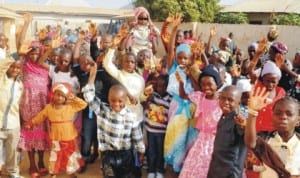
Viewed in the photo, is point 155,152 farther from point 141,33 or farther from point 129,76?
point 141,33

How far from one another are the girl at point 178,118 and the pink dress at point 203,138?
1.36 feet

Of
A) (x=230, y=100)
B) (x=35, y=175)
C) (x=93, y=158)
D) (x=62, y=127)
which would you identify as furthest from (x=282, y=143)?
(x=93, y=158)

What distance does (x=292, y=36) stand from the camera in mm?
18094

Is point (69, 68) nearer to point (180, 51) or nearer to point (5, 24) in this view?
point (180, 51)

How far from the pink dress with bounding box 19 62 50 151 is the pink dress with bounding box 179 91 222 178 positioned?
1.83m

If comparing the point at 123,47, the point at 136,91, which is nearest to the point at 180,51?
the point at 136,91

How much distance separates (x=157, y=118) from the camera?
16.9 feet

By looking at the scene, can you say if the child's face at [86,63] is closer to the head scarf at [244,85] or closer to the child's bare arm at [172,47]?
the child's bare arm at [172,47]

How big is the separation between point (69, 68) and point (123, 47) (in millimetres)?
805

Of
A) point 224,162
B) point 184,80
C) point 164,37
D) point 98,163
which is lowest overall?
point 98,163

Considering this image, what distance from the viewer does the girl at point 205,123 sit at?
171 inches

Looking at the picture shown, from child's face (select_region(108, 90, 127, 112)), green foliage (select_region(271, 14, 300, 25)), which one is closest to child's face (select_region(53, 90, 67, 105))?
child's face (select_region(108, 90, 127, 112))

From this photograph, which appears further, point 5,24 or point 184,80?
point 5,24

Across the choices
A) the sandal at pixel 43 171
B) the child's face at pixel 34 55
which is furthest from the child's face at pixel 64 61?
the sandal at pixel 43 171
